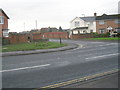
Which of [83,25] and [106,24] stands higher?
[83,25]

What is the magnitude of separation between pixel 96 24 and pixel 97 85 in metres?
46.5

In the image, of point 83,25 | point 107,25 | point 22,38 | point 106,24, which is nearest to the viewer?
point 22,38

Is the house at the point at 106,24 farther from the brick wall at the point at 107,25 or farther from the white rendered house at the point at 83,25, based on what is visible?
the white rendered house at the point at 83,25

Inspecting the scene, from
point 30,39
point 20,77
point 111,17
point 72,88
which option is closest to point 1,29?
point 30,39

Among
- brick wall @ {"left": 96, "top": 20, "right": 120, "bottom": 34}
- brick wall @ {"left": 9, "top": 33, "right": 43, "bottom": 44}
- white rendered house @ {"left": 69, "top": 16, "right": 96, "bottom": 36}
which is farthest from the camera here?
white rendered house @ {"left": 69, "top": 16, "right": 96, "bottom": 36}

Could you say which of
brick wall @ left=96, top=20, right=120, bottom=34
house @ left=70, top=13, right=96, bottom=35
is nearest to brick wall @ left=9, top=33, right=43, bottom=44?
house @ left=70, top=13, right=96, bottom=35

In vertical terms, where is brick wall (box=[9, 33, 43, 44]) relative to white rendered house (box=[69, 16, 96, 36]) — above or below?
below

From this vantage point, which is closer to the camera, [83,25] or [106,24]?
[106,24]

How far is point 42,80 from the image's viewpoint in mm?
5543

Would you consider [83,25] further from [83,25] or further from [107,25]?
[107,25]

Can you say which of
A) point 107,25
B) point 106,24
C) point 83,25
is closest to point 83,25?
point 83,25

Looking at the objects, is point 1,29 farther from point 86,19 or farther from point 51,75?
point 86,19

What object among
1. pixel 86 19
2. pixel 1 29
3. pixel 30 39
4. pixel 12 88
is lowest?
pixel 12 88

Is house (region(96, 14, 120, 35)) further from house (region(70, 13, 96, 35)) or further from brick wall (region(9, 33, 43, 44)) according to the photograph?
brick wall (region(9, 33, 43, 44))
